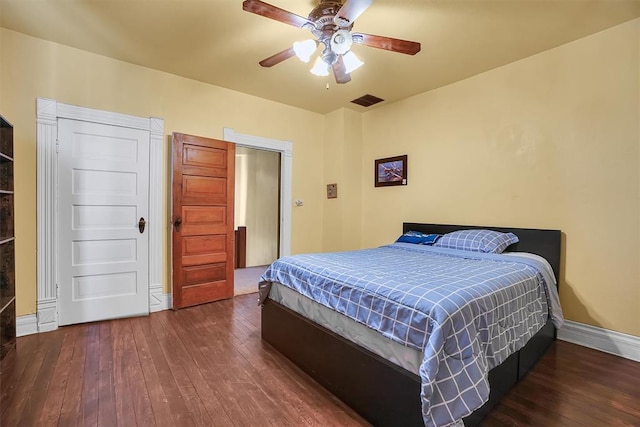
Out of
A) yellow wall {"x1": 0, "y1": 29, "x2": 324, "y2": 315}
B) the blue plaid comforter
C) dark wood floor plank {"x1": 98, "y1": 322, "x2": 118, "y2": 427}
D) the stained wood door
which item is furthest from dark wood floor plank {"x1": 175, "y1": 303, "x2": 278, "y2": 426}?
yellow wall {"x1": 0, "y1": 29, "x2": 324, "y2": 315}

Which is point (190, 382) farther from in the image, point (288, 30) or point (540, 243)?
point (540, 243)

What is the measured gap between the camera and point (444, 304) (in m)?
1.37

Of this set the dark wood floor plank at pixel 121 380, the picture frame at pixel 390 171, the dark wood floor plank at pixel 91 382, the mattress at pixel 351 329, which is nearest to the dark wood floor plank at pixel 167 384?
the dark wood floor plank at pixel 121 380

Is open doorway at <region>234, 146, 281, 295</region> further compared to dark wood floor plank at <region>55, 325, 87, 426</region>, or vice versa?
open doorway at <region>234, 146, 281, 295</region>

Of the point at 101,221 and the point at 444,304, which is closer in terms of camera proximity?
the point at 444,304

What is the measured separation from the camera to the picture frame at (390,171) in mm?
3983

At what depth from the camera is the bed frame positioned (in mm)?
1431

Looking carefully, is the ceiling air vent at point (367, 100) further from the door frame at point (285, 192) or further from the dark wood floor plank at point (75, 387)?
the dark wood floor plank at point (75, 387)

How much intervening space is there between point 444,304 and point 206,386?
5.13 feet

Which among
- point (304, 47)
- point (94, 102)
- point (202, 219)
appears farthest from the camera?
point (202, 219)

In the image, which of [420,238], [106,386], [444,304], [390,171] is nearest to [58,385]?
[106,386]

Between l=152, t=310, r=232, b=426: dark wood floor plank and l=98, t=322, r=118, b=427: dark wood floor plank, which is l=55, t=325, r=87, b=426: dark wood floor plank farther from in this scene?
l=152, t=310, r=232, b=426: dark wood floor plank

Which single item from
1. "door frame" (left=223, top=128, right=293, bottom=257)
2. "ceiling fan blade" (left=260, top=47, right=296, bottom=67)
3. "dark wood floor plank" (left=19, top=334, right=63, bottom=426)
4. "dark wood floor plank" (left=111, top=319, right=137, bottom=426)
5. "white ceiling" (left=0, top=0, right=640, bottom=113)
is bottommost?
"dark wood floor plank" (left=111, top=319, right=137, bottom=426)

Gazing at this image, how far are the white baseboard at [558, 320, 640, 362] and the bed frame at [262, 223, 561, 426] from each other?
169 millimetres
